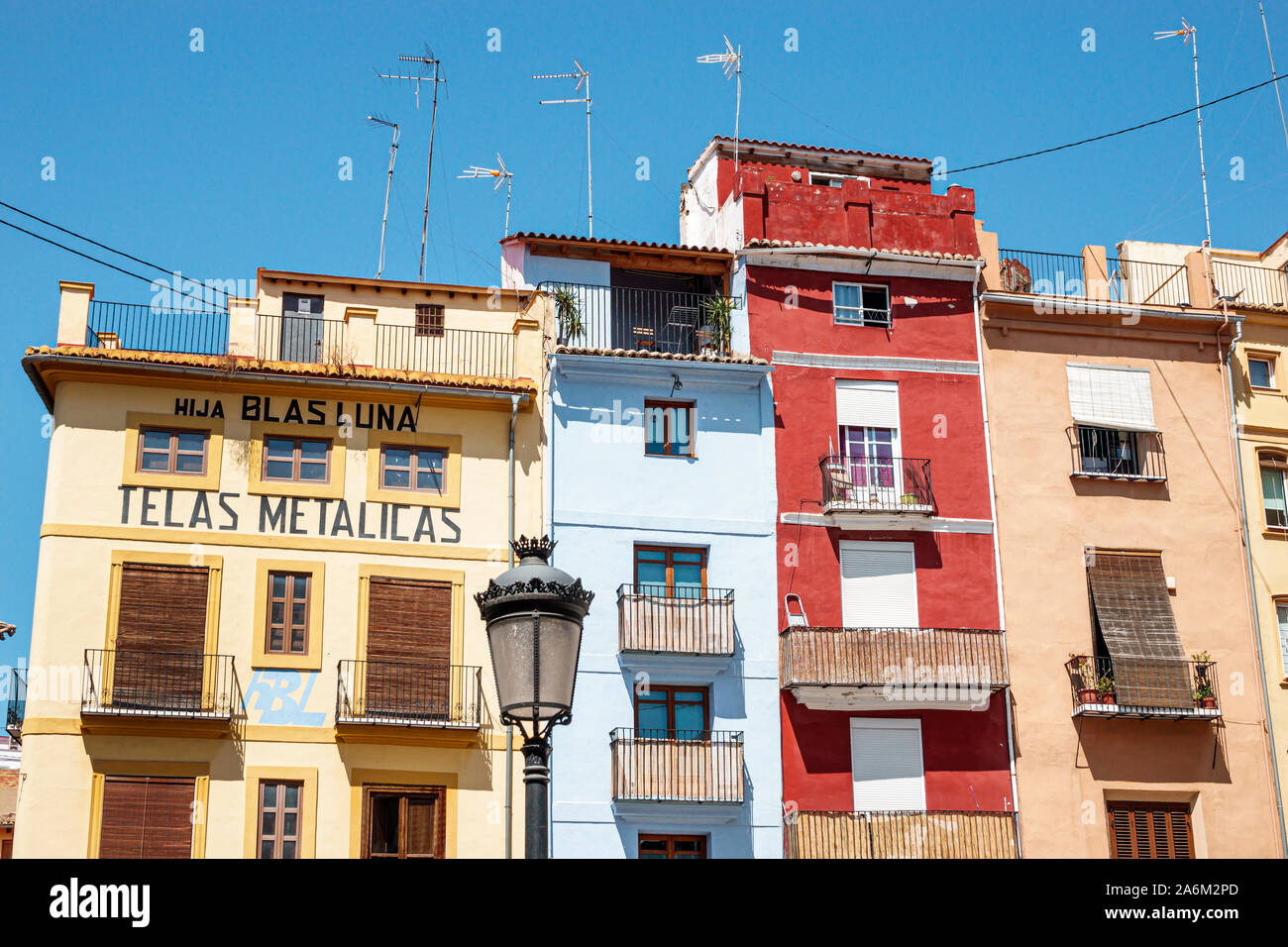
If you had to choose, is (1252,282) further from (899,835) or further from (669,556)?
(899,835)

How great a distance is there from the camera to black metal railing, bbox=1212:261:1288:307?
34938 mm

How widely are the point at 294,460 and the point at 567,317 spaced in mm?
6160

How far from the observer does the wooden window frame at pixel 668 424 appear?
101 ft

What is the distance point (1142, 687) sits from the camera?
30.2 meters

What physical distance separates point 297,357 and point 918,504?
40.1 feet

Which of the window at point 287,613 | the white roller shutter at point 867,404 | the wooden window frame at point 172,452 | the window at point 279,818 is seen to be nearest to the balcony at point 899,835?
the white roller shutter at point 867,404

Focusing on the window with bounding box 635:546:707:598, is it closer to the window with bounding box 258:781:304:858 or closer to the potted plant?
the potted plant

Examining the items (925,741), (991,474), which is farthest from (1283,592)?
(925,741)

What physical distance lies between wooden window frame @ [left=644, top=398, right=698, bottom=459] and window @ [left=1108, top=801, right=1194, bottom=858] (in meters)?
10.3

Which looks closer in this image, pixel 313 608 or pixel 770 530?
pixel 313 608

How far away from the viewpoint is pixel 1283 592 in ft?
106

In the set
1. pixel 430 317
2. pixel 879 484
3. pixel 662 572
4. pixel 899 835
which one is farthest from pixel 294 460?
pixel 899 835

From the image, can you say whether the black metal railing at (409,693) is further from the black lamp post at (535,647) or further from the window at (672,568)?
the black lamp post at (535,647)
